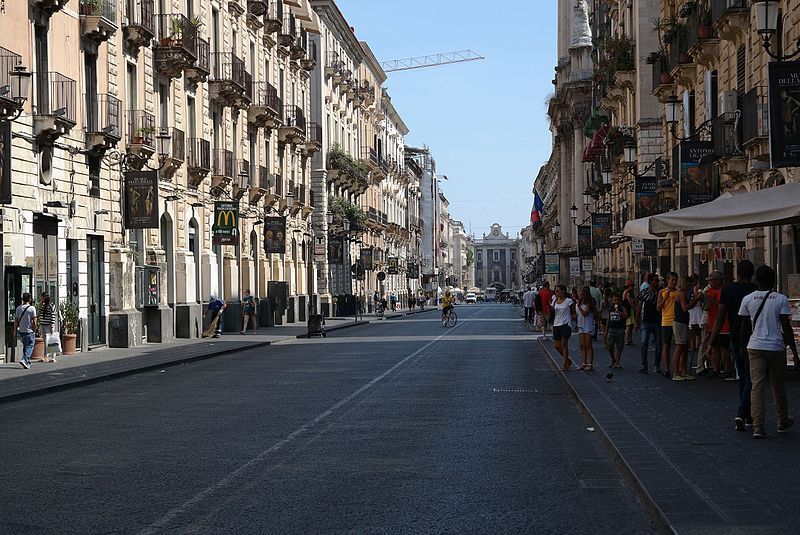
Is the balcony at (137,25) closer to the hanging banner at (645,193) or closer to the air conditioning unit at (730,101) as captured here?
the hanging banner at (645,193)

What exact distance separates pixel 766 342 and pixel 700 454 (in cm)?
179

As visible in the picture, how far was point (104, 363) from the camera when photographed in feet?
89.2

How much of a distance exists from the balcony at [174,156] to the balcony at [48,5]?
28.2ft

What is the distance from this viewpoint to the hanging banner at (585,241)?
57.4 metres

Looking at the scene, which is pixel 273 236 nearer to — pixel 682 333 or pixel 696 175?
pixel 696 175

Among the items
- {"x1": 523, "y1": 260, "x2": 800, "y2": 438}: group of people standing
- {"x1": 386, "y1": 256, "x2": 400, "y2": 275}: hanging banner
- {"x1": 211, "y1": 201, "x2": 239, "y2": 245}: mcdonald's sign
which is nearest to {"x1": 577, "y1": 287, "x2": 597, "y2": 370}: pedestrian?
{"x1": 523, "y1": 260, "x2": 800, "y2": 438}: group of people standing

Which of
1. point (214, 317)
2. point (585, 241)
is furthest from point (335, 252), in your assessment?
point (214, 317)

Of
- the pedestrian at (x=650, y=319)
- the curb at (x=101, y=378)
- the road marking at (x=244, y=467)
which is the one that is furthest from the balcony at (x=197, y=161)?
the road marking at (x=244, y=467)

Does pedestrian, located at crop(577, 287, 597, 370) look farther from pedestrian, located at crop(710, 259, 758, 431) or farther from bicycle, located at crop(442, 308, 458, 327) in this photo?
bicycle, located at crop(442, 308, 458, 327)

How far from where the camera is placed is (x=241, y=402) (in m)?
18.1

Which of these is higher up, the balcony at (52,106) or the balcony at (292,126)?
the balcony at (292,126)

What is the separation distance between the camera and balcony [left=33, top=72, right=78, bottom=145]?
1150 inches

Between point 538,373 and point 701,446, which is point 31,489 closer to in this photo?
point 701,446

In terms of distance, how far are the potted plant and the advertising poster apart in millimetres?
18791
